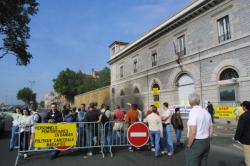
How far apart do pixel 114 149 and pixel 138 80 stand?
80.9ft

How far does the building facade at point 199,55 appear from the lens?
18438 millimetres

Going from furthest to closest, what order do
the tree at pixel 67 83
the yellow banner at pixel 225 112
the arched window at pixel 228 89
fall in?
the tree at pixel 67 83 < the arched window at pixel 228 89 < the yellow banner at pixel 225 112

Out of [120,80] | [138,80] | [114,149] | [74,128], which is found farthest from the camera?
[120,80]

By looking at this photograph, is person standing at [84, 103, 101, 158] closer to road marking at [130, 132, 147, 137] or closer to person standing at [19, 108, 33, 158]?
road marking at [130, 132, 147, 137]

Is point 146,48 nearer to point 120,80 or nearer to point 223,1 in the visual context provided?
point 120,80

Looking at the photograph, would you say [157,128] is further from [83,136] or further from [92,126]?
[83,136]

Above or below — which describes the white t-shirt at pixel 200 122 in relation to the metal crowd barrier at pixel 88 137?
above

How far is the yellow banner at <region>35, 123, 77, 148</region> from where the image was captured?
8.41 metres

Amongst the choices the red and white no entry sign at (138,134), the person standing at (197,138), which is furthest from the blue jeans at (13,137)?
the person standing at (197,138)

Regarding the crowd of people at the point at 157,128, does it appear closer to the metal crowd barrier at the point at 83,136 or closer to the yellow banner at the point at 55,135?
the metal crowd barrier at the point at 83,136

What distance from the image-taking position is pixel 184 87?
24.6m

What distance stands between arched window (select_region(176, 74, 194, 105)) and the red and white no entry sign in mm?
15016

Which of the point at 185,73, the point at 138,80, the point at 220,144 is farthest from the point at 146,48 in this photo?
the point at 220,144

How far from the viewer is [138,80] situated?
34.8 m
